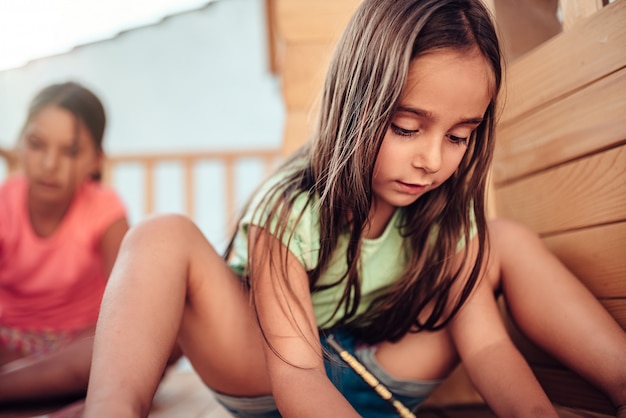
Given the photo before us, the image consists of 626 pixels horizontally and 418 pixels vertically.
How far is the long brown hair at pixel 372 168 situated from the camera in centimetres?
72

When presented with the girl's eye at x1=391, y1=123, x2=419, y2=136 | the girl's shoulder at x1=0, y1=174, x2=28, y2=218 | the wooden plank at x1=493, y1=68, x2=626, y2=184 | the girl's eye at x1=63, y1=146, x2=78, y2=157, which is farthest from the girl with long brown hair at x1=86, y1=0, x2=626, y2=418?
the girl's shoulder at x1=0, y1=174, x2=28, y2=218

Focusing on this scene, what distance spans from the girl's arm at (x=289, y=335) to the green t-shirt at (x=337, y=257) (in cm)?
5

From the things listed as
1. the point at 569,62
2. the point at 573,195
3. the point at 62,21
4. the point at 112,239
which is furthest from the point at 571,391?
the point at 62,21

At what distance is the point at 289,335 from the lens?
27.7 inches

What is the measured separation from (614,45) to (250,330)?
647mm

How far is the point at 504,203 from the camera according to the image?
1130mm

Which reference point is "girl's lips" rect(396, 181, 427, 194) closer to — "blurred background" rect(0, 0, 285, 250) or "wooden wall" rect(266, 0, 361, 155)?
"wooden wall" rect(266, 0, 361, 155)

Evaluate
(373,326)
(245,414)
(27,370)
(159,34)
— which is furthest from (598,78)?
(159,34)

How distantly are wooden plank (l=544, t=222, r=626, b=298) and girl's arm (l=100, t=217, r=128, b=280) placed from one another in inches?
43.5

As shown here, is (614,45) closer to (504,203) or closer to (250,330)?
(504,203)

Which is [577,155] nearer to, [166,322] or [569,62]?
[569,62]

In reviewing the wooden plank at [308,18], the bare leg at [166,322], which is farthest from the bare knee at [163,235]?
the wooden plank at [308,18]

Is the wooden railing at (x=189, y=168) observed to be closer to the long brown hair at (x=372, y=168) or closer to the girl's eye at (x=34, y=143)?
the girl's eye at (x=34, y=143)

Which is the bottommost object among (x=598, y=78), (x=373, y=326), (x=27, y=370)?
(x=27, y=370)
